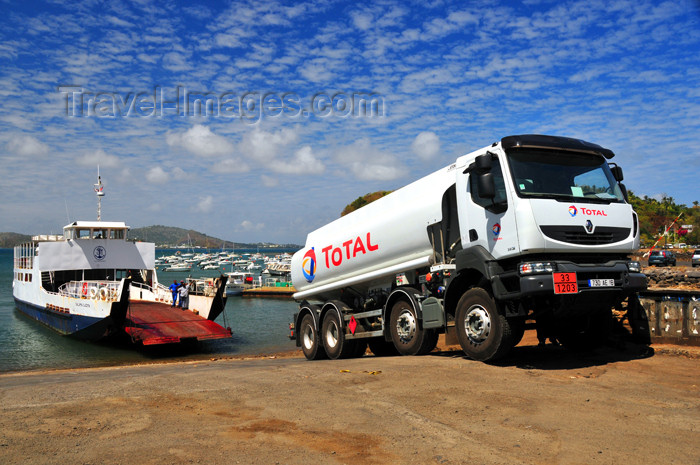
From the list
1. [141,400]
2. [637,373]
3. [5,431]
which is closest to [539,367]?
[637,373]

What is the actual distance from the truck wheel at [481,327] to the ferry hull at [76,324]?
19746mm

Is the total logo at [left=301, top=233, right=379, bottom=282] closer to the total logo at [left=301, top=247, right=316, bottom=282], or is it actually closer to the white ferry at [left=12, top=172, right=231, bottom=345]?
the total logo at [left=301, top=247, right=316, bottom=282]

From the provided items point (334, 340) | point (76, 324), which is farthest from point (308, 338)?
point (76, 324)

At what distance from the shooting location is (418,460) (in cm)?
502

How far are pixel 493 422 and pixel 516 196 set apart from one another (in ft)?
12.7

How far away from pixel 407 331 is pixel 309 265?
475 cm

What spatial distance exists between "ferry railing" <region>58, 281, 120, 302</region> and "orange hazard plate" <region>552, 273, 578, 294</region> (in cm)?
2082

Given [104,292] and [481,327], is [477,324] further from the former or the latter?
[104,292]

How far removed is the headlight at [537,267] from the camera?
8.51 metres

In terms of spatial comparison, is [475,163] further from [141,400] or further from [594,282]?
[141,400]

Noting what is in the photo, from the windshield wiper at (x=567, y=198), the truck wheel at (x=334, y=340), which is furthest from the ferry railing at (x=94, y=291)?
the windshield wiper at (x=567, y=198)

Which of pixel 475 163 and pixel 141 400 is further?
pixel 475 163

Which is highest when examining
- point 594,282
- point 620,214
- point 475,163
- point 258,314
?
point 475,163

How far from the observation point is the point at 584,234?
8773mm
